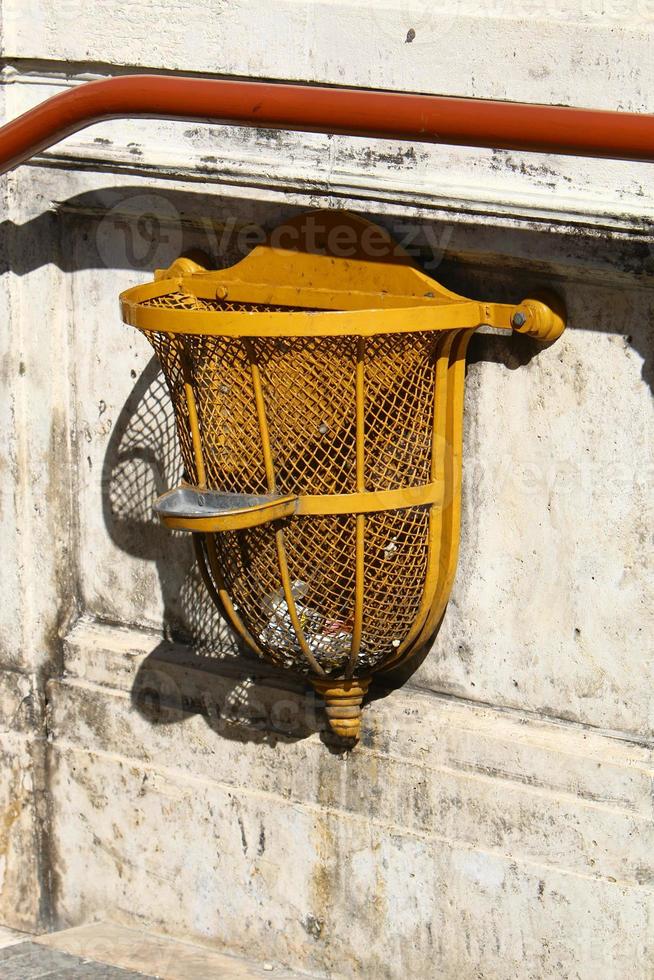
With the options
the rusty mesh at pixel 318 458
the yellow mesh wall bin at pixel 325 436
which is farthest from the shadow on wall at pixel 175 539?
the rusty mesh at pixel 318 458

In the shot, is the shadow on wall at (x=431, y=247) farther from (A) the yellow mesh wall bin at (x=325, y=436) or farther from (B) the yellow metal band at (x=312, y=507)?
(B) the yellow metal band at (x=312, y=507)

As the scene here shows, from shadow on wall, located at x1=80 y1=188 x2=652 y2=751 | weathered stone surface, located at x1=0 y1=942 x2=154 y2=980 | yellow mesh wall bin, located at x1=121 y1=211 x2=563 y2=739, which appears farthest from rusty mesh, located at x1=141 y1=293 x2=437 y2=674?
weathered stone surface, located at x1=0 y1=942 x2=154 y2=980

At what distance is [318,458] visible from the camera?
265cm

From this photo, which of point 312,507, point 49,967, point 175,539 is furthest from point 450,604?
point 49,967

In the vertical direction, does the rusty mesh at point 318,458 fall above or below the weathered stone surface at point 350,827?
above

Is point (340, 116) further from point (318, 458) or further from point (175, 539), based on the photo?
point (175, 539)

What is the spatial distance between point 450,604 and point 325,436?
1.68 feet

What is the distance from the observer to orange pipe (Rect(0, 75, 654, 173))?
2.18 meters

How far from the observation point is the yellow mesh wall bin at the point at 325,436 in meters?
2.53

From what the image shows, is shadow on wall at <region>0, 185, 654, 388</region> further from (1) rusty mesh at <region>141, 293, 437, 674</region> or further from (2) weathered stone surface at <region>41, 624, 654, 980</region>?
(2) weathered stone surface at <region>41, 624, 654, 980</region>

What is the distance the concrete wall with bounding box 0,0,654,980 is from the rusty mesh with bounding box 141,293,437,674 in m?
0.21

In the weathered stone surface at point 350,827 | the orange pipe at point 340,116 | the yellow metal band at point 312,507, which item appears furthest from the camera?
the weathered stone surface at point 350,827

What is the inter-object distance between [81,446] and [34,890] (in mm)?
1056

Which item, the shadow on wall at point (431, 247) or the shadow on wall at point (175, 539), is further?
the shadow on wall at point (175, 539)
